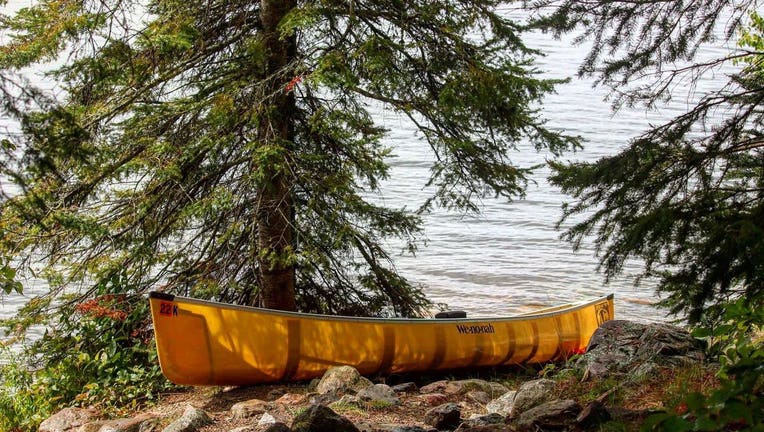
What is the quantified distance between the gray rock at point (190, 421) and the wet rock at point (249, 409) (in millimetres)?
210

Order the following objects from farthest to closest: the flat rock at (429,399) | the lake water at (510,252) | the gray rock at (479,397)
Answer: the lake water at (510,252), the gray rock at (479,397), the flat rock at (429,399)

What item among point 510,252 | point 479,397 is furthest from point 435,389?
point 510,252

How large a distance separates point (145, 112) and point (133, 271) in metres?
1.56

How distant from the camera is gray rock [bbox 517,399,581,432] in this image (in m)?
4.38

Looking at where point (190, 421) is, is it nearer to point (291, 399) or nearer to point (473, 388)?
point (291, 399)

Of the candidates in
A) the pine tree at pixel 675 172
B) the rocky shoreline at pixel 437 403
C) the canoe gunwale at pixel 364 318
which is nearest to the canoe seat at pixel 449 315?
the canoe gunwale at pixel 364 318

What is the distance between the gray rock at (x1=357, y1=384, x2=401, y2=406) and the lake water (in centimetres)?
465

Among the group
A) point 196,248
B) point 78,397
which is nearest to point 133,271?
point 196,248

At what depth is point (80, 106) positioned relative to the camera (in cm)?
663

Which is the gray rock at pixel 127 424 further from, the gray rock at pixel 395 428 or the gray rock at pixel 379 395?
the gray rock at pixel 395 428

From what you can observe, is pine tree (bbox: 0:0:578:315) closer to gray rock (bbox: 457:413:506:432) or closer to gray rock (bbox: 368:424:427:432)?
gray rock (bbox: 368:424:427:432)

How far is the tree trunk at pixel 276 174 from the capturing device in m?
6.93

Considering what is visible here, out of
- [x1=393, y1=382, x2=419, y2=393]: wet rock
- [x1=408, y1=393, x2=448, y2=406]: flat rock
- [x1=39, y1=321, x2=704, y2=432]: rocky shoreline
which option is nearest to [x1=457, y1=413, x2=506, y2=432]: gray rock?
[x1=39, y1=321, x2=704, y2=432]: rocky shoreline

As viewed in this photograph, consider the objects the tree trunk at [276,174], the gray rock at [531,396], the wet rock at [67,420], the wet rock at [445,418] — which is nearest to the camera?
the wet rock at [445,418]
